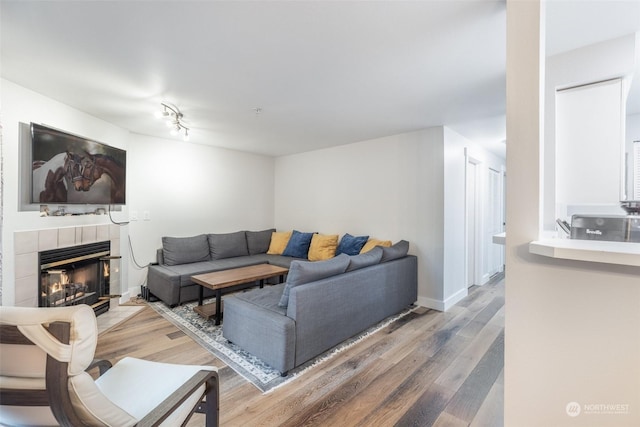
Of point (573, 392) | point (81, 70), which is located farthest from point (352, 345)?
point (81, 70)

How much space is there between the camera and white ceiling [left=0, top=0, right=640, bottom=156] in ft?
4.77

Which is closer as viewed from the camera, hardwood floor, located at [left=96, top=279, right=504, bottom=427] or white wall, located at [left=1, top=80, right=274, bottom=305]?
hardwood floor, located at [left=96, top=279, right=504, bottom=427]

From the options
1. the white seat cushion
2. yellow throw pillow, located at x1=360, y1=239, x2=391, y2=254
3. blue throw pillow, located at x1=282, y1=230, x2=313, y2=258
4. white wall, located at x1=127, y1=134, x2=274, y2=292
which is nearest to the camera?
the white seat cushion

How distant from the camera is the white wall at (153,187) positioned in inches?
89.4

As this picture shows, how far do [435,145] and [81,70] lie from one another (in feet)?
11.7

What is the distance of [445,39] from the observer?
168 cm

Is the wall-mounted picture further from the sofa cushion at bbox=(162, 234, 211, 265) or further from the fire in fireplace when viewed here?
the sofa cushion at bbox=(162, 234, 211, 265)

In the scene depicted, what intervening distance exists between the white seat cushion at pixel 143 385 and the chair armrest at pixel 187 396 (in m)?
0.05

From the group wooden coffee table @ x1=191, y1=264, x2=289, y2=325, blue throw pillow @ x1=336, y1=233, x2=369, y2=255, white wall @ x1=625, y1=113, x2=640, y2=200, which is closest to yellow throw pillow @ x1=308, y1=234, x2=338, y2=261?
blue throw pillow @ x1=336, y1=233, x2=369, y2=255

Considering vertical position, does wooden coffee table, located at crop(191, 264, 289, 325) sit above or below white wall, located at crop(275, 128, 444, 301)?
below

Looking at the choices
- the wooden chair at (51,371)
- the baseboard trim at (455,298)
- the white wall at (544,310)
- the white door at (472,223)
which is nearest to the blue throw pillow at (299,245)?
the baseboard trim at (455,298)

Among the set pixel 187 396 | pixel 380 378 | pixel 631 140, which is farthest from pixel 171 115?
pixel 631 140

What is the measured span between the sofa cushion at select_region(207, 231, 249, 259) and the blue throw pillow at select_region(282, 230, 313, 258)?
28.9 inches

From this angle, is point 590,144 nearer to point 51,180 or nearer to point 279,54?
point 279,54
